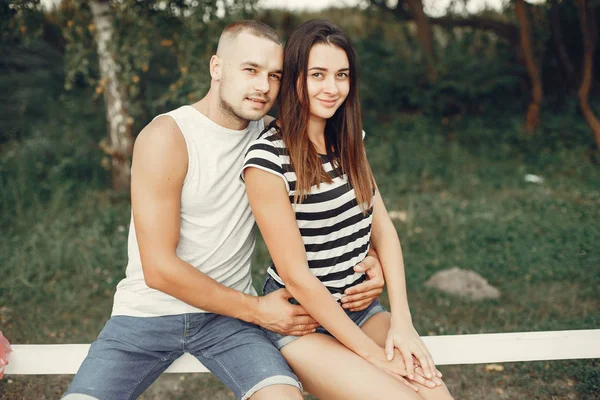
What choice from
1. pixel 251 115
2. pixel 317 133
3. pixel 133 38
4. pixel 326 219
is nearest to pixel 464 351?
pixel 326 219

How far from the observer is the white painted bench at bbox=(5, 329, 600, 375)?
254cm

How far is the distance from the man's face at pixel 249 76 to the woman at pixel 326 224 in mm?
59

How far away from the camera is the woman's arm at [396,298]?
231 centimetres

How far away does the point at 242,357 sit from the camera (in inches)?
90.1

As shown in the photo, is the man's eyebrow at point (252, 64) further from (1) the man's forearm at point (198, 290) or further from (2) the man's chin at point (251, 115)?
(1) the man's forearm at point (198, 290)

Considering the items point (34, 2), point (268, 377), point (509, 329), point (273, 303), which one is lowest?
point (509, 329)

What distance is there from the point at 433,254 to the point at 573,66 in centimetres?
499

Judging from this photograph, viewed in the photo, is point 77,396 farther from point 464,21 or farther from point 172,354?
point 464,21

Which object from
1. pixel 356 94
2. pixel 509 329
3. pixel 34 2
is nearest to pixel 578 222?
pixel 509 329

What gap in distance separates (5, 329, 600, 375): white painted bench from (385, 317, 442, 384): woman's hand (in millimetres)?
273

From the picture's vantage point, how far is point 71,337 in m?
4.05

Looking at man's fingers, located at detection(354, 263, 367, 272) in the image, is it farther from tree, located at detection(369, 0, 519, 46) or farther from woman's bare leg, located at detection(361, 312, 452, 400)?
tree, located at detection(369, 0, 519, 46)

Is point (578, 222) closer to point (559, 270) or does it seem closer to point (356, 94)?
point (559, 270)

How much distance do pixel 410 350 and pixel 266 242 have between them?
26.0 inches
